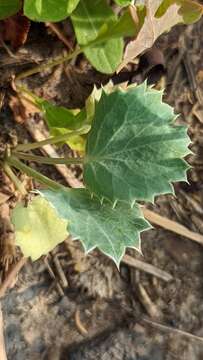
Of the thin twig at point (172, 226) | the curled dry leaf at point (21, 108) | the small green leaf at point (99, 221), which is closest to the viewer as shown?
the small green leaf at point (99, 221)

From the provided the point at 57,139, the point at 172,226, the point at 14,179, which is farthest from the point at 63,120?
the point at 172,226

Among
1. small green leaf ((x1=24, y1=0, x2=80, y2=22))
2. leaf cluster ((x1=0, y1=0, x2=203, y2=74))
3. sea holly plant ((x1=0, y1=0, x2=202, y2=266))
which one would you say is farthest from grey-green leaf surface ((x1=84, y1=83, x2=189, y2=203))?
small green leaf ((x1=24, y1=0, x2=80, y2=22))

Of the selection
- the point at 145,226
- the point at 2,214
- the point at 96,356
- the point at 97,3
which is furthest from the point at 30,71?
the point at 96,356

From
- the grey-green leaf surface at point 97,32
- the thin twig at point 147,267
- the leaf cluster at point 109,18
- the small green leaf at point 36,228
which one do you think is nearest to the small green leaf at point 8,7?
the leaf cluster at point 109,18

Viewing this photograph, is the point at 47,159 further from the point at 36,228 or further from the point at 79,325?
the point at 79,325

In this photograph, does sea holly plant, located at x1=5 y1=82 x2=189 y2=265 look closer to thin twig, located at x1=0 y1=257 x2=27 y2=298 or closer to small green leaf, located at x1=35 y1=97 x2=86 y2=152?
small green leaf, located at x1=35 y1=97 x2=86 y2=152

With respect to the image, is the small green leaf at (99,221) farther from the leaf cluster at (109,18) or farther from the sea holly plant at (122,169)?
the leaf cluster at (109,18)
